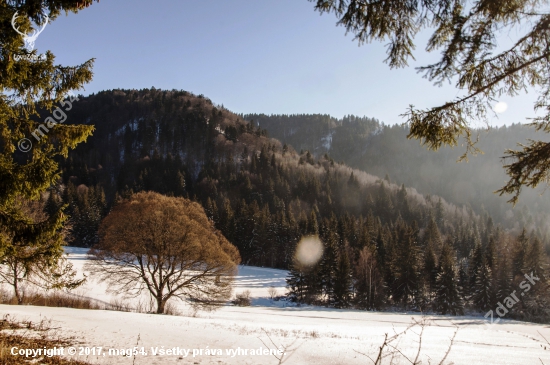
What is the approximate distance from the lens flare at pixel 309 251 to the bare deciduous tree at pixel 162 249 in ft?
88.0

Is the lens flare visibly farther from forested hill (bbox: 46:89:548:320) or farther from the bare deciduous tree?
the bare deciduous tree

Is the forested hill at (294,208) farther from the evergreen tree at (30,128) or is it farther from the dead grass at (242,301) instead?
the evergreen tree at (30,128)

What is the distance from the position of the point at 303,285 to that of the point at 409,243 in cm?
1679

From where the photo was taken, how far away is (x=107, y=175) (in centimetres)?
12425

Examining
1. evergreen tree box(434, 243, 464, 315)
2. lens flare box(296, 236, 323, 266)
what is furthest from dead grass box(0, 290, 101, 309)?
evergreen tree box(434, 243, 464, 315)

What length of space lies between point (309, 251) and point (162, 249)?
3633 centimetres

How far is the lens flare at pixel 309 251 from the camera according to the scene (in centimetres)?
4706

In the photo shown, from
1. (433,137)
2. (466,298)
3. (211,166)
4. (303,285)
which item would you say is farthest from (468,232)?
(433,137)

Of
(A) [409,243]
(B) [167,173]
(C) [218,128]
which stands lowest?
(A) [409,243]

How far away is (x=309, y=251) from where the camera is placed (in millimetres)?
52969

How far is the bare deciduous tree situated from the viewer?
19156mm

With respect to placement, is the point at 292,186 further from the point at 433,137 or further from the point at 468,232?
the point at 433,137

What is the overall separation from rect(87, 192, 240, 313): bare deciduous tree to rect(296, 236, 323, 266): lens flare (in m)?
26.8

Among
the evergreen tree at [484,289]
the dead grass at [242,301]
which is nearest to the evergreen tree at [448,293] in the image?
the evergreen tree at [484,289]
